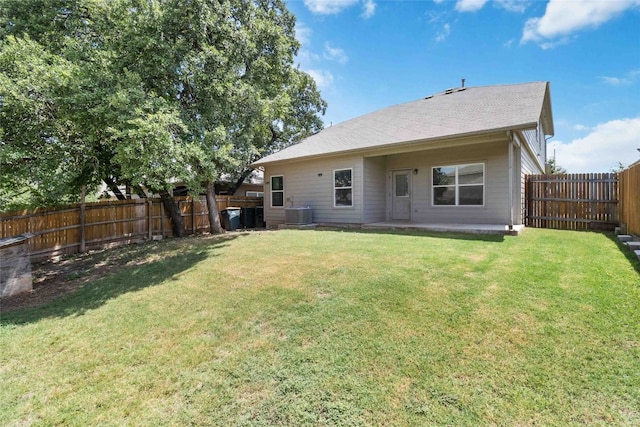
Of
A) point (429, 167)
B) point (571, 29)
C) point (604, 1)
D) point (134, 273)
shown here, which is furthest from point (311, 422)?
point (571, 29)

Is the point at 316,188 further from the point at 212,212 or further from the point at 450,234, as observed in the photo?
the point at 450,234

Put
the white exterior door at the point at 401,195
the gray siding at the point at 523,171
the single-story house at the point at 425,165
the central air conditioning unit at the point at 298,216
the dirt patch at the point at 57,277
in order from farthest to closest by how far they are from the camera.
A: the central air conditioning unit at the point at 298,216 < the white exterior door at the point at 401,195 < the gray siding at the point at 523,171 < the single-story house at the point at 425,165 < the dirt patch at the point at 57,277

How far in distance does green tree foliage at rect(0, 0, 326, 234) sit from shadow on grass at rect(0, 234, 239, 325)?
66.0 inches

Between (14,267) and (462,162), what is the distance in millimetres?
11303

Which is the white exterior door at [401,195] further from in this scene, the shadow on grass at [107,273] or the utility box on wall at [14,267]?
the utility box on wall at [14,267]

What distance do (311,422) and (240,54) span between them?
9345mm

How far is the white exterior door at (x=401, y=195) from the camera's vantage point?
11.4 m

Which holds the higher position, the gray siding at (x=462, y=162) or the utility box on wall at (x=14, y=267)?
the gray siding at (x=462, y=162)

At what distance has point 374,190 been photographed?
1121cm

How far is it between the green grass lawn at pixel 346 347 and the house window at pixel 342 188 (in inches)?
234

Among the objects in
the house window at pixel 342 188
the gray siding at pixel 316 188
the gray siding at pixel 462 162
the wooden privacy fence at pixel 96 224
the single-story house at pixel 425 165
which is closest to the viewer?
the wooden privacy fence at pixel 96 224

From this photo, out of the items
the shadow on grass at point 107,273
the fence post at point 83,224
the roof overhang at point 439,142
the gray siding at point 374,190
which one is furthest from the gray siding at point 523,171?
the fence post at point 83,224

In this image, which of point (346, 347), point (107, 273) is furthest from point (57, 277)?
point (346, 347)

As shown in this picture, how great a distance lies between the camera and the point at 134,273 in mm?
6102
